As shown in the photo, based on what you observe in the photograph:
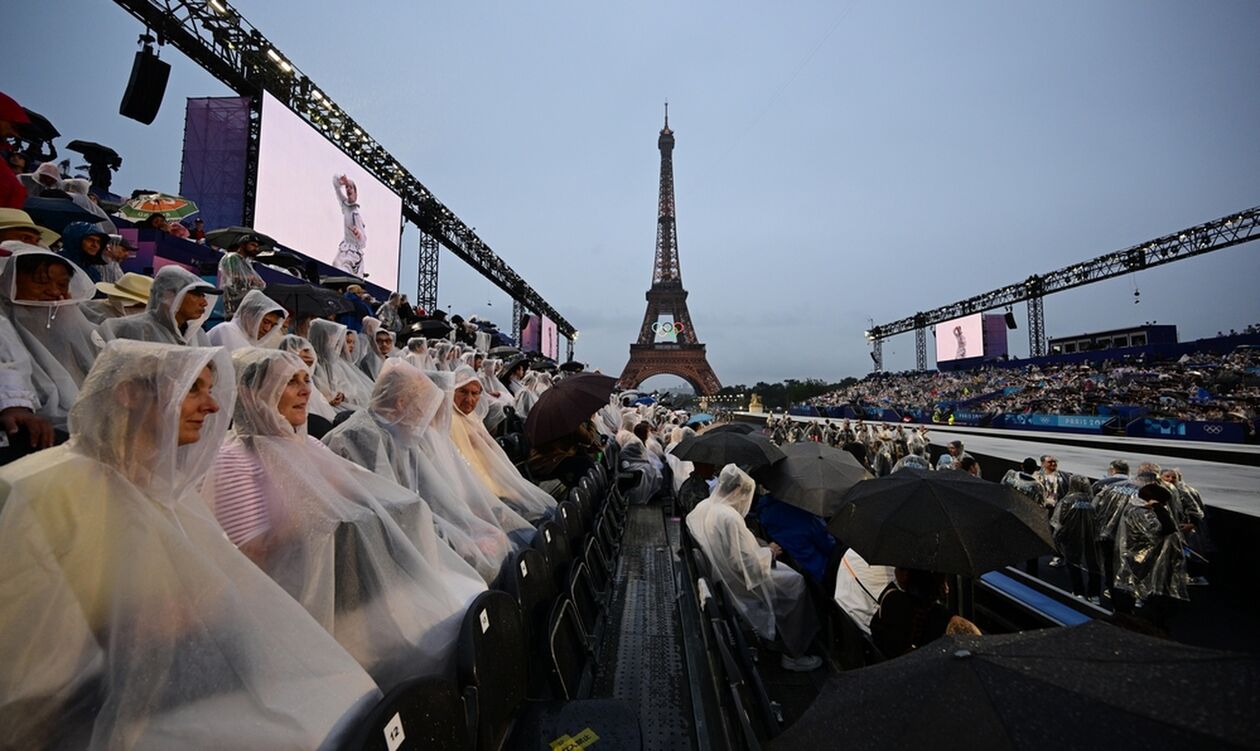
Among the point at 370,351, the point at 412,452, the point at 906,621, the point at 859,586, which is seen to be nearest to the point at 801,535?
the point at 859,586

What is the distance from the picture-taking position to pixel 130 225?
6445mm

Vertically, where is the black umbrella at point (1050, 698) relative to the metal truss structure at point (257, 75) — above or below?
below

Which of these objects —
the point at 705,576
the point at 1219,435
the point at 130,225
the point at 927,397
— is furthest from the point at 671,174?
the point at 705,576

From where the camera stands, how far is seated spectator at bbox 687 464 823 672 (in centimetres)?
320

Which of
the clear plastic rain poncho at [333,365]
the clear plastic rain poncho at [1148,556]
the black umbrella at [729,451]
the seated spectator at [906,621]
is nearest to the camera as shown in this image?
the seated spectator at [906,621]

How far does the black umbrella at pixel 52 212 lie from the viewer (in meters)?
4.14

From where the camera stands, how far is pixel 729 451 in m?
4.95

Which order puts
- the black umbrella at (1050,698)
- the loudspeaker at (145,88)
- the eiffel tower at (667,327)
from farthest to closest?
1. the eiffel tower at (667,327)
2. the loudspeaker at (145,88)
3. the black umbrella at (1050,698)

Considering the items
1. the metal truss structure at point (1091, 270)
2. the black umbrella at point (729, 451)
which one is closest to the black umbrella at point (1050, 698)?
the black umbrella at point (729, 451)

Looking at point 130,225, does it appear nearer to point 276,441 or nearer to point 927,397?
point 276,441

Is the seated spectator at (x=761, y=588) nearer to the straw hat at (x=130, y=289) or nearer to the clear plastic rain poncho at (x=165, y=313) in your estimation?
the clear plastic rain poncho at (x=165, y=313)

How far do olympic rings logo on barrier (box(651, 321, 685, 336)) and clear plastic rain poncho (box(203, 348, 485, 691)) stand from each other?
47990mm

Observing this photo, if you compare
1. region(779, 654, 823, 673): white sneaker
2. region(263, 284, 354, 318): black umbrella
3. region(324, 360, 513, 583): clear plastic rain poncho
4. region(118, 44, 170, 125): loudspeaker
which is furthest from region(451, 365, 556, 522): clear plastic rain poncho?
region(118, 44, 170, 125): loudspeaker

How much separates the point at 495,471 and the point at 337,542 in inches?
74.2
